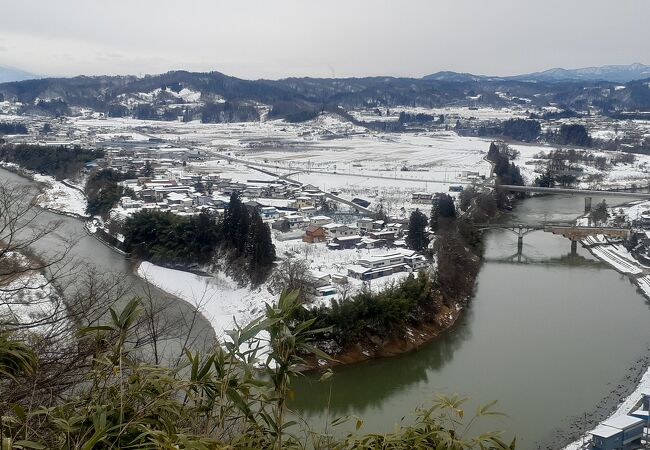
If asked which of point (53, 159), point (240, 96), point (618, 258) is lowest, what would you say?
point (618, 258)

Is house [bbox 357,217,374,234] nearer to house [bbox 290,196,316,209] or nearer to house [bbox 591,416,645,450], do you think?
house [bbox 290,196,316,209]

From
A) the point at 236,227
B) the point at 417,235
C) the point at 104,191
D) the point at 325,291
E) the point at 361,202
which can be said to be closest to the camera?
the point at 325,291

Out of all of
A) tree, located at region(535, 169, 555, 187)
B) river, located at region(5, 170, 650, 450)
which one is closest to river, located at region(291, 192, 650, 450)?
river, located at region(5, 170, 650, 450)

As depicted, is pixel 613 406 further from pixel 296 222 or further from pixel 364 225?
pixel 296 222

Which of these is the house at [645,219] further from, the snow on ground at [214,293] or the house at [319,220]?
the snow on ground at [214,293]

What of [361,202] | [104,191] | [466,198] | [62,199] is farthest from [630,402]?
[62,199]

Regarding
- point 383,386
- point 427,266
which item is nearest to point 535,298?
point 427,266

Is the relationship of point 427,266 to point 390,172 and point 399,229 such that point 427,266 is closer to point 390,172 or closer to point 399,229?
point 399,229
